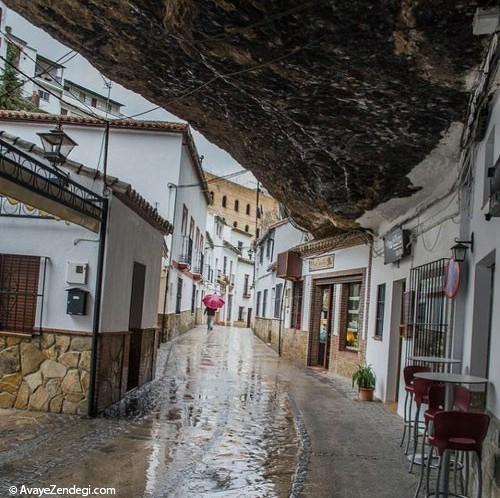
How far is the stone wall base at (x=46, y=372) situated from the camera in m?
7.96

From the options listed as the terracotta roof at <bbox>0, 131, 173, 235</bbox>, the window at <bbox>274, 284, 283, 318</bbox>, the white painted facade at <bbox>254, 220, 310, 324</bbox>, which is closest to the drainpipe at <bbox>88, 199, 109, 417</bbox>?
the terracotta roof at <bbox>0, 131, 173, 235</bbox>

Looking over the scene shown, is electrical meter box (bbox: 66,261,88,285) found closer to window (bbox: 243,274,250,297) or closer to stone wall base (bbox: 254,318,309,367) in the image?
stone wall base (bbox: 254,318,309,367)

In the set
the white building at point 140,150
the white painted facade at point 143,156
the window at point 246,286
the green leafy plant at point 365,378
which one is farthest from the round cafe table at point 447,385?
the window at point 246,286

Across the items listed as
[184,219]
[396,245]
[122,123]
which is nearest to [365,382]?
[396,245]

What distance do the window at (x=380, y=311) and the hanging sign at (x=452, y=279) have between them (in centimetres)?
472

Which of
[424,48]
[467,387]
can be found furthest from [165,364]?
[424,48]

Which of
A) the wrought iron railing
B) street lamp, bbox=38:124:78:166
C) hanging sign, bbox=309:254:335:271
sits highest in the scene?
street lamp, bbox=38:124:78:166

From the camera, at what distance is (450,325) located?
6781 millimetres

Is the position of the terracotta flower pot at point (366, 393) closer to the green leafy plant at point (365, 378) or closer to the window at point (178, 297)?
the green leafy plant at point (365, 378)

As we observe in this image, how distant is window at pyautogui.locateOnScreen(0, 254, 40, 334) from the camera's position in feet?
26.9

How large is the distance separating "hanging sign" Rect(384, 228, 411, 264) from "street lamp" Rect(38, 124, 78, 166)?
5.30 meters

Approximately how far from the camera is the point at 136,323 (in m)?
10.8

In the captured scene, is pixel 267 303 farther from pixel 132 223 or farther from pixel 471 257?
pixel 471 257

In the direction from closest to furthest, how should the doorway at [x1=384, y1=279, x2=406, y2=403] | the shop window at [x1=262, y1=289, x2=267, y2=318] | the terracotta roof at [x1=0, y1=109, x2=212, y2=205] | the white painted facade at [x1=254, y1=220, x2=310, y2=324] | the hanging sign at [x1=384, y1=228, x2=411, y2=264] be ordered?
1. the hanging sign at [x1=384, y1=228, x2=411, y2=264]
2. the doorway at [x1=384, y1=279, x2=406, y2=403]
3. the terracotta roof at [x1=0, y1=109, x2=212, y2=205]
4. the white painted facade at [x1=254, y1=220, x2=310, y2=324]
5. the shop window at [x1=262, y1=289, x2=267, y2=318]
